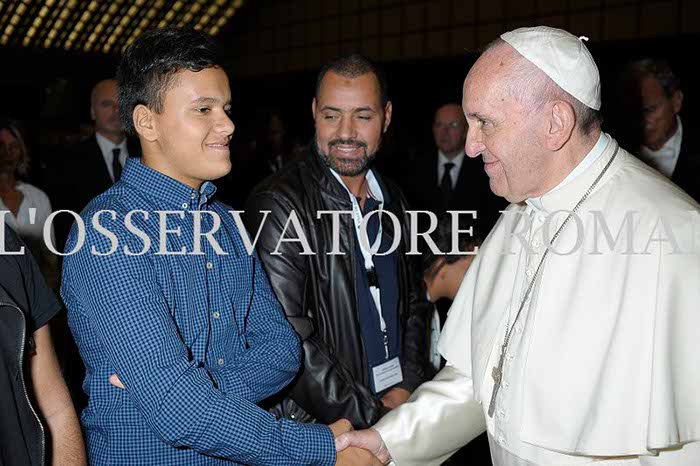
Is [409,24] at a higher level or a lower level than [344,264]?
higher

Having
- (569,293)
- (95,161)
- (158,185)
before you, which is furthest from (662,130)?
(95,161)

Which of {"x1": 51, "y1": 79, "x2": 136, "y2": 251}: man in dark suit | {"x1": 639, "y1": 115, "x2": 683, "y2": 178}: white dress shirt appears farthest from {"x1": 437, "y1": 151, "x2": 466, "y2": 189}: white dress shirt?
{"x1": 51, "y1": 79, "x2": 136, "y2": 251}: man in dark suit

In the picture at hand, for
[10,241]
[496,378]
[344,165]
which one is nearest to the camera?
[10,241]

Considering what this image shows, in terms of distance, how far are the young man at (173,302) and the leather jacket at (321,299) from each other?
580 millimetres

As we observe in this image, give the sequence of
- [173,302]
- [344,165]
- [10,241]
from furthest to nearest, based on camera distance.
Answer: [344,165] → [173,302] → [10,241]

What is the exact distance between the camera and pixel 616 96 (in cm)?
540

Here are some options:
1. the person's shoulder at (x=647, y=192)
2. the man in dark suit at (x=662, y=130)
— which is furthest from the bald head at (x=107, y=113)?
the person's shoulder at (x=647, y=192)

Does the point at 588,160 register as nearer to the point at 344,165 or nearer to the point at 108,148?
the point at 344,165

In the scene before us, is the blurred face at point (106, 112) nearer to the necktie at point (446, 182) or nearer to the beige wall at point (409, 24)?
the necktie at point (446, 182)

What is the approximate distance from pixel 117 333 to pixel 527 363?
1.05 metres

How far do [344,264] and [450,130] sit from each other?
3.69 meters

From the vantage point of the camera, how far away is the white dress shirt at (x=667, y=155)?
446 centimetres

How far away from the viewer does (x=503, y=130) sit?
1859 mm

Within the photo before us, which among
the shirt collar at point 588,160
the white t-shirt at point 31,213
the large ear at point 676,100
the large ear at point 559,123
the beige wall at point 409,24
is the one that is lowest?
the white t-shirt at point 31,213
